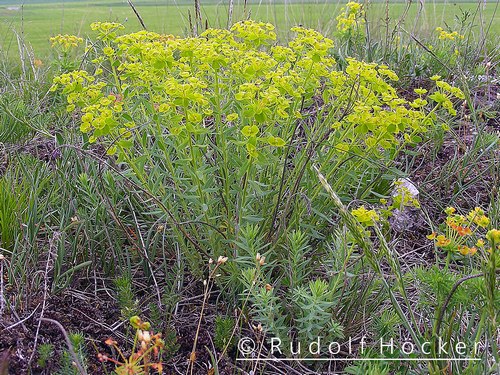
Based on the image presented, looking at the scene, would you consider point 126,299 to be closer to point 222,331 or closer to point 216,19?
point 222,331

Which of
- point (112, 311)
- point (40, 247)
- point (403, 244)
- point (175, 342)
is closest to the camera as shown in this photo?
point (175, 342)

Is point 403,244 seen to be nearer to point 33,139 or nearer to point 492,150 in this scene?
point 492,150

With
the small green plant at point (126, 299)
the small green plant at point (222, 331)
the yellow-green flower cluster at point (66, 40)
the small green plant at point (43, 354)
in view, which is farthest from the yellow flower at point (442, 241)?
the yellow-green flower cluster at point (66, 40)

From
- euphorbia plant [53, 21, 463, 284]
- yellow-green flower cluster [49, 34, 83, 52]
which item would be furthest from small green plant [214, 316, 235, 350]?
yellow-green flower cluster [49, 34, 83, 52]

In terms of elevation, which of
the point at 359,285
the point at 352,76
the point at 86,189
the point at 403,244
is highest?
the point at 352,76

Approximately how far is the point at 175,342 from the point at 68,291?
21.2 inches

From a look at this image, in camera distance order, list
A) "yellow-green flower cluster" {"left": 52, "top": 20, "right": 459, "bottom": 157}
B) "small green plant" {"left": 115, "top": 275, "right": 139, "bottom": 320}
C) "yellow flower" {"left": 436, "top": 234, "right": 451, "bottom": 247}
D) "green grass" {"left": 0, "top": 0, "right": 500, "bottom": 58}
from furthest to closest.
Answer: "green grass" {"left": 0, "top": 0, "right": 500, "bottom": 58}
"small green plant" {"left": 115, "top": 275, "right": 139, "bottom": 320}
"yellow-green flower cluster" {"left": 52, "top": 20, "right": 459, "bottom": 157}
"yellow flower" {"left": 436, "top": 234, "right": 451, "bottom": 247}

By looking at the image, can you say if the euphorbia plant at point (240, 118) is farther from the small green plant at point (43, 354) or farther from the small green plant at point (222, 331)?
the small green plant at point (43, 354)

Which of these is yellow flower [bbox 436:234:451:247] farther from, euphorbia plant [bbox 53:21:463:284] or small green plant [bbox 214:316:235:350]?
small green plant [bbox 214:316:235:350]

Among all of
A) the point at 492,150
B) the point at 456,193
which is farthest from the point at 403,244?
the point at 492,150

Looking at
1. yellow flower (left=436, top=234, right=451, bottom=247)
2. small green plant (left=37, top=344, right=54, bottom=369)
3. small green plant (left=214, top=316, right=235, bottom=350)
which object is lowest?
small green plant (left=214, top=316, right=235, bottom=350)

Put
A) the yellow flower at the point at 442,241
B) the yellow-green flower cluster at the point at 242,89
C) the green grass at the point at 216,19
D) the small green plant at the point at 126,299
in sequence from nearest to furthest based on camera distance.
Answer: the yellow flower at the point at 442,241 → the yellow-green flower cluster at the point at 242,89 → the small green plant at the point at 126,299 → the green grass at the point at 216,19

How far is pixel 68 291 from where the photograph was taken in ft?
7.29

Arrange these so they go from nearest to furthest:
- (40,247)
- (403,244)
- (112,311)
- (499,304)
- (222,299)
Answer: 1. (499,304)
2. (112,311)
3. (222,299)
4. (40,247)
5. (403,244)
